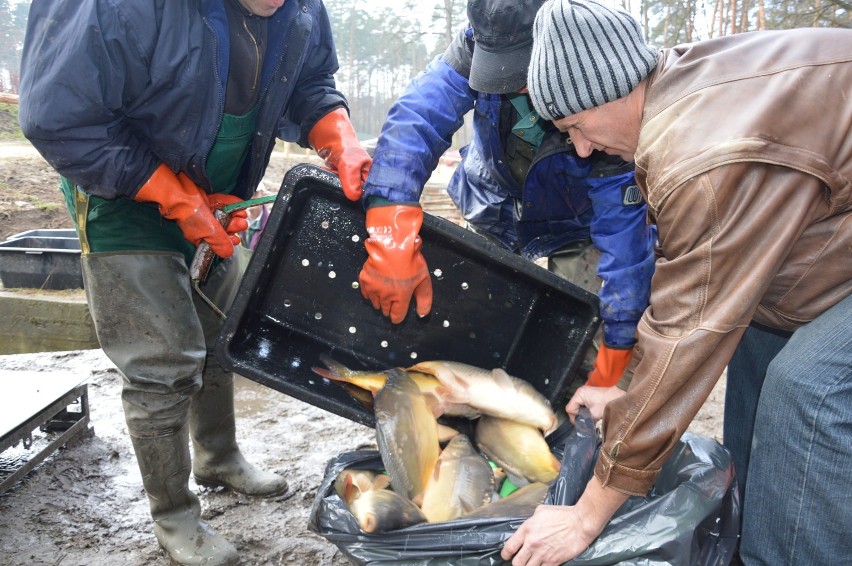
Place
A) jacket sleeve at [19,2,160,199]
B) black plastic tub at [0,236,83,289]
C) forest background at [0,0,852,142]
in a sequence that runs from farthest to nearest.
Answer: forest background at [0,0,852,142], black plastic tub at [0,236,83,289], jacket sleeve at [19,2,160,199]

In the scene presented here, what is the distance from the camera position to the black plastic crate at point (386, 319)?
2.22 metres

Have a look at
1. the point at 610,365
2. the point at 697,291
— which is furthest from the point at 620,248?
the point at 697,291

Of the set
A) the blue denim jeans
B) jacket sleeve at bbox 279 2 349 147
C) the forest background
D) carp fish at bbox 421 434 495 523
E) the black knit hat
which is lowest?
the forest background

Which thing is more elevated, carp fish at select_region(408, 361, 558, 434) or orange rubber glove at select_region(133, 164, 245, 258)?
orange rubber glove at select_region(133, 164, 245, 258)

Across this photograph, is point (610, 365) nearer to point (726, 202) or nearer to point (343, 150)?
point (726, 202)

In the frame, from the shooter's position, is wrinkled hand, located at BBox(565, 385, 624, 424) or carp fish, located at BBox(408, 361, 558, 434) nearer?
wrinkled hand, located at BBox(565, 385, 624, 424)

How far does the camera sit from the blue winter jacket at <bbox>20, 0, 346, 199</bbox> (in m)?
1.78

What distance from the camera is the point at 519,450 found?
2070 millimetres

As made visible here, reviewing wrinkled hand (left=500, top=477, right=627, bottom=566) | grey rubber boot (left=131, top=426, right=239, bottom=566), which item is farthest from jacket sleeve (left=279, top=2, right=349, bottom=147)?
wrinkled hand (left=500, top=477, right=627, bottom=566)

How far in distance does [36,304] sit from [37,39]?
3317 mm

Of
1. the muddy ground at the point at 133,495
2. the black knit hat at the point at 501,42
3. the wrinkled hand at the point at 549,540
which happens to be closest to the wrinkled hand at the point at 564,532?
the wrinkled hand at the point at 549,540

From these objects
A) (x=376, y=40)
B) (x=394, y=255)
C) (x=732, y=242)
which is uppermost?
(x=732, y=242)

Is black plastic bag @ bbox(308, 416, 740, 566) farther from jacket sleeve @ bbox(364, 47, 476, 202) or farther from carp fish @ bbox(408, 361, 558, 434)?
jacket sleeve @ bbox(364, 47, 476, 202)

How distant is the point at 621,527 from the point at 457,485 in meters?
0.54
